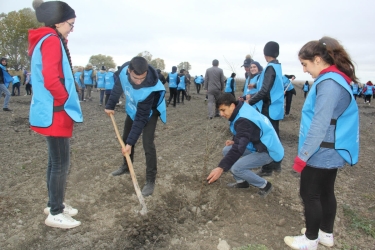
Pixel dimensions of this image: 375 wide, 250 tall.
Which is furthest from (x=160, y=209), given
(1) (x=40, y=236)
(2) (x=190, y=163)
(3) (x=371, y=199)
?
(3) (x=371, y=199)

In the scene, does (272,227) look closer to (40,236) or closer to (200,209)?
(200,209)

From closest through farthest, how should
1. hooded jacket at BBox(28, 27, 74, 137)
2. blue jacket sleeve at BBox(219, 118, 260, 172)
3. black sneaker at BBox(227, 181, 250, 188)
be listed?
hooded jacket at BBox(28, 27, 74, 137) → blue jacket sleeve at BBox(219, 118, 260, 172) → black sneaker at BBox(227, 181, 250, 188)

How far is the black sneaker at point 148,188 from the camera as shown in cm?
338

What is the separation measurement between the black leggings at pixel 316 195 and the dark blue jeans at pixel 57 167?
6.46 ft

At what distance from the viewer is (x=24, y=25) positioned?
134 feet

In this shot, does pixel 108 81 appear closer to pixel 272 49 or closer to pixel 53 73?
pixel 272 49

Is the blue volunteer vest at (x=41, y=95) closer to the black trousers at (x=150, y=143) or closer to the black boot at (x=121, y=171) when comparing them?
the black trousers at (x=150, y=143)

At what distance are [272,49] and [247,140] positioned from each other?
1.85 m

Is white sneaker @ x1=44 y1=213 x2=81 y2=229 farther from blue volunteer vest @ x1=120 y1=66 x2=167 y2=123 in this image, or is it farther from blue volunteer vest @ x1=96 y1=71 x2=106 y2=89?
blue volunteer vest @ x1=96 y1=71 x2=106 y2=89

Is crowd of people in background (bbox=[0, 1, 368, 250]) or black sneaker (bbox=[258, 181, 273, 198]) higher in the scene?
crowd of people in background (bbox=[0, 1, 368, 250])

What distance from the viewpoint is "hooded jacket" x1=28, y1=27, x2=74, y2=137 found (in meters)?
2.19

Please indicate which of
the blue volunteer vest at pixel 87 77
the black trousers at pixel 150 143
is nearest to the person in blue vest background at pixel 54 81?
the black trousers at pixel 150 143

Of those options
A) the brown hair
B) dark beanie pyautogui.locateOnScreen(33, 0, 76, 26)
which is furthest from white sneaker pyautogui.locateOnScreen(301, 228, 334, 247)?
dark beanie pyautogui.locateOnScreen(33, 0, 76, 26)

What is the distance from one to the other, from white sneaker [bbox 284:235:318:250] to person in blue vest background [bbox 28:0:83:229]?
2.10 metres
